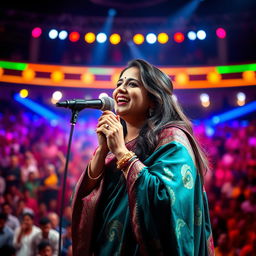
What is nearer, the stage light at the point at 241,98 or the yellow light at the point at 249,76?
the yellow light at the point at 249,76

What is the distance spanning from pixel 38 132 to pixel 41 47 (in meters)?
2.60

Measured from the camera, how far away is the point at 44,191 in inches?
237

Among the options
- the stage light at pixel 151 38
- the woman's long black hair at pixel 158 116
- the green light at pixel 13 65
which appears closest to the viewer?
the woman's long black hair at pixel 158 116

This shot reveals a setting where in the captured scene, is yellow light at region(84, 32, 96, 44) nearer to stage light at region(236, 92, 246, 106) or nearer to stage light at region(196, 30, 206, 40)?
stage light at region(196, 30, 206, 40)

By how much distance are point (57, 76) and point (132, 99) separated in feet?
21.8

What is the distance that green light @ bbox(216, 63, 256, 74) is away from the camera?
7220 millimetres

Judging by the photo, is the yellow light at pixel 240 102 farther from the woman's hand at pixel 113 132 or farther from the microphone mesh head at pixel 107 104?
the woman's hand at pixel 113 132

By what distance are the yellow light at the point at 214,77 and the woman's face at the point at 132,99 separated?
20.8ft

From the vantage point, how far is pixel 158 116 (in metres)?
1.58

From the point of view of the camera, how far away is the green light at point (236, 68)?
7.22 meters

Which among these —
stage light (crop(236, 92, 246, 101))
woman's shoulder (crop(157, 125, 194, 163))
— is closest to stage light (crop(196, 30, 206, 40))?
stage light (crop(236, 92, 246, 101))

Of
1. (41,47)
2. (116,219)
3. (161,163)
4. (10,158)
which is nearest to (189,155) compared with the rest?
(161,163)

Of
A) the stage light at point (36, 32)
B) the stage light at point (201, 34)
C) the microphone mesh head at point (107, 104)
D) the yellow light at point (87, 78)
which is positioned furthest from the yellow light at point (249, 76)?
the microphone mesh head at point (107, 104)

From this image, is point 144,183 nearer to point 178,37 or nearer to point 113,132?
point 113,132
